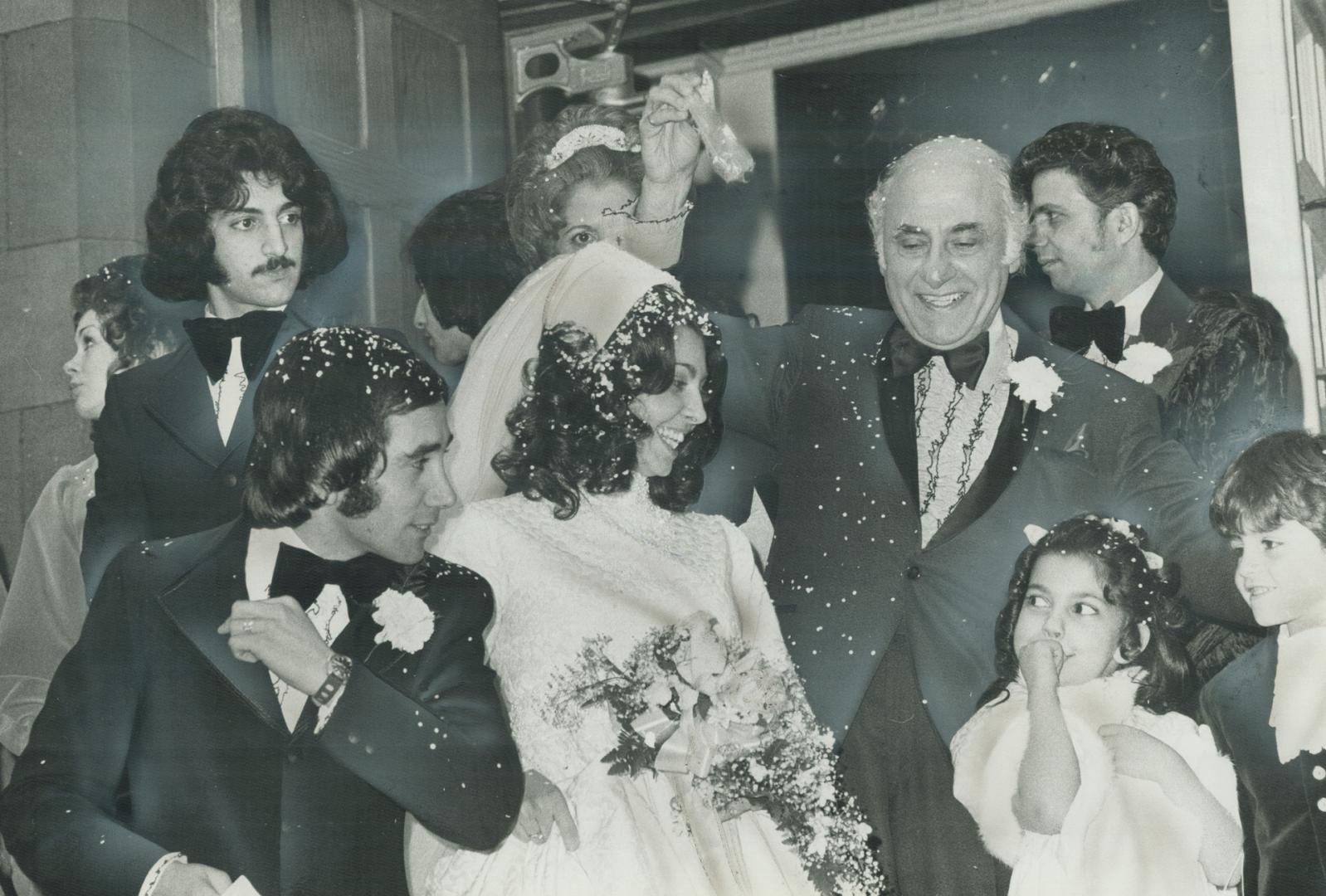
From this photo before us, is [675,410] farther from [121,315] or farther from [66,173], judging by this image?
[66,173]

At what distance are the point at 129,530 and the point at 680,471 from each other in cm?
110

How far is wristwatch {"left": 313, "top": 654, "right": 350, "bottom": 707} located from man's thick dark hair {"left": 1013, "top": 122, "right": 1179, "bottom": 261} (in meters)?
1.64

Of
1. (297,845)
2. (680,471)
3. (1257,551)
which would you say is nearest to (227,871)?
(297,845)

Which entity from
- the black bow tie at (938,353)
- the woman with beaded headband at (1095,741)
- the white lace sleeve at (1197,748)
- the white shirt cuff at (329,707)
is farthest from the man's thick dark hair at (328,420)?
the white lace sleeve at (1197,748)

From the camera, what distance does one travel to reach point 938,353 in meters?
3.63

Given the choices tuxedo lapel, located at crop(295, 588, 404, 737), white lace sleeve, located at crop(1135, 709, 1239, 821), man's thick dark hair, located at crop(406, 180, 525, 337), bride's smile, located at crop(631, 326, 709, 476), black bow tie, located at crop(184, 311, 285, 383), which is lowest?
white lace sleeve, located at crop(1135, 709, 1239, 821)

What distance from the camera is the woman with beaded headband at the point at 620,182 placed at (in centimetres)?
366

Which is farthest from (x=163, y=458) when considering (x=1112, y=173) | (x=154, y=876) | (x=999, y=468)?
(x=1112, y=173)

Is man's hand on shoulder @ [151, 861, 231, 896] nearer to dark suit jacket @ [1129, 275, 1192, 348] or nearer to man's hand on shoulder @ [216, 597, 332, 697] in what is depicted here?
man's hand on shoulder @ [216, 597, 332, 697]

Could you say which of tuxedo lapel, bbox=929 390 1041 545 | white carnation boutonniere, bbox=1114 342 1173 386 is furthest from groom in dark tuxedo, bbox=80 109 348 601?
white carnation boutonniere, bbox=1114 342 1173 386

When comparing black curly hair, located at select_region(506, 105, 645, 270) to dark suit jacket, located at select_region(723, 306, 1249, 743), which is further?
black curly hair, located at select_region(506, 105, 645, 270)

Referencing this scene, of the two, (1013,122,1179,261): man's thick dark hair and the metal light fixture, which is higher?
the metal light fixture

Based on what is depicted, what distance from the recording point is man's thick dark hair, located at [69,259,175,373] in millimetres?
3689

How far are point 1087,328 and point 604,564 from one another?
109 cm
